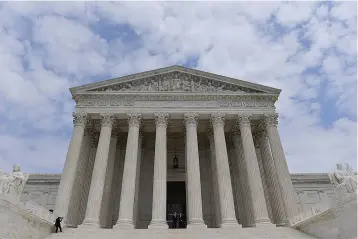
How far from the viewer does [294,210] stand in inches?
936

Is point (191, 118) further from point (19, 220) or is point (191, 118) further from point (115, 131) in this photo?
point (19, 220)

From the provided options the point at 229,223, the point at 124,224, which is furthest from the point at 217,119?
the point at 124,224

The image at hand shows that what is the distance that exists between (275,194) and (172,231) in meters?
10.6

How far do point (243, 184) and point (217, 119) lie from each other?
6509 millimetres

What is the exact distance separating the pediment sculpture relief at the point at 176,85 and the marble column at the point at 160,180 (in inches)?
133

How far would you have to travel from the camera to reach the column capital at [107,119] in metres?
27.6

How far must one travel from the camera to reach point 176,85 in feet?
98.2

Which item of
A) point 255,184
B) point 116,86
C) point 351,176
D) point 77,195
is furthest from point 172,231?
point 116,86

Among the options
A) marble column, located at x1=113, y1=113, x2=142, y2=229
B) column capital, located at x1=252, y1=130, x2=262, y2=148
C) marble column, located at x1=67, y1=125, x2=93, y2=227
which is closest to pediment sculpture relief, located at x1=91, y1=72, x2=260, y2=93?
marble column, located at x1=113, y1=113, x2=142, y2=229

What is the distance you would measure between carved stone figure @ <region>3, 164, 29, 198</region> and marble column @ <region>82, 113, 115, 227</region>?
6.48m

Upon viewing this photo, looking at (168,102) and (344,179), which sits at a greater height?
(168,102)

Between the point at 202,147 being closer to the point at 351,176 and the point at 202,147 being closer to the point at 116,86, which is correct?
the point at 116,86

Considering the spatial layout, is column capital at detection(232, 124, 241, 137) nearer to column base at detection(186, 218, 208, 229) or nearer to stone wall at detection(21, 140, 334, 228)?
stone wall at detection(21, 140, 334, 228)

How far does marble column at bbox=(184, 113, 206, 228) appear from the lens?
75.3 feet
